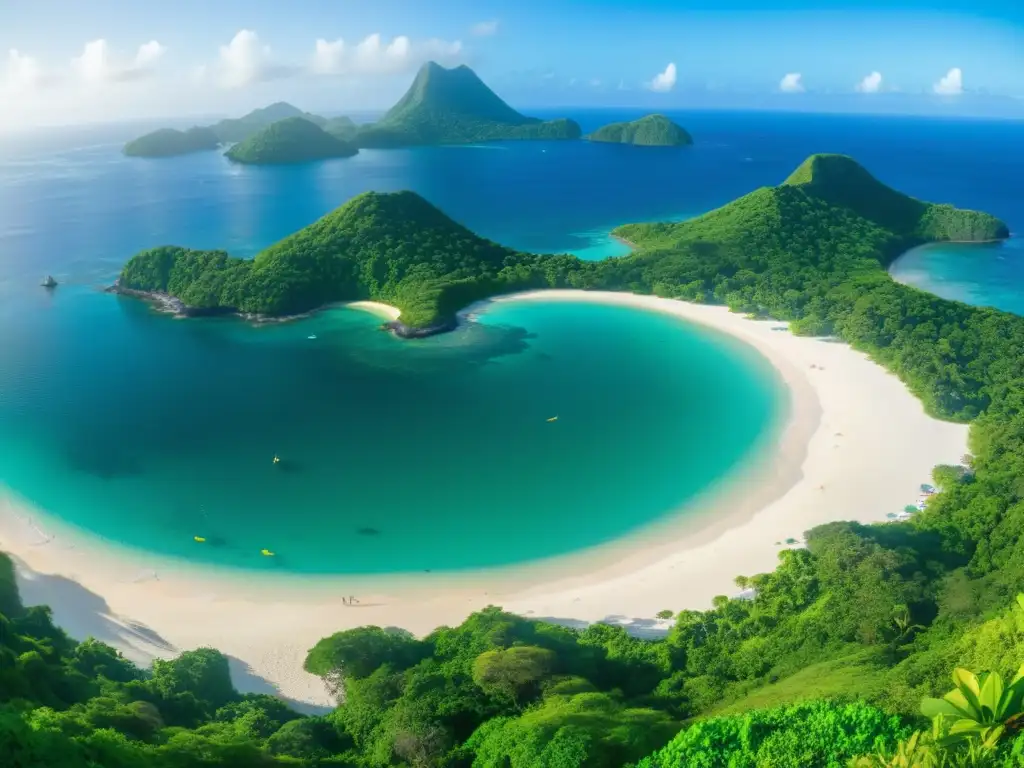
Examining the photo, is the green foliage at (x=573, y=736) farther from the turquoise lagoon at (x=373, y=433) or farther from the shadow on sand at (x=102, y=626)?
the turquoise lagoon at (x=373, y=433)

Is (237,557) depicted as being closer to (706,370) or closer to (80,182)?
(706,370)

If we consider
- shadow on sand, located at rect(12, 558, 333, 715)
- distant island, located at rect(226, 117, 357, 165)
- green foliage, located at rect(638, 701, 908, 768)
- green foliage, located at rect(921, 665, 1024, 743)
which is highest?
distant island, located at rect(226, 117, 357, 165)

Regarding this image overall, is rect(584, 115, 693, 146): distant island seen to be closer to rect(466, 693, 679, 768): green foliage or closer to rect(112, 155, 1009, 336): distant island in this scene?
rect(112, 155, 1009, 336): distant island

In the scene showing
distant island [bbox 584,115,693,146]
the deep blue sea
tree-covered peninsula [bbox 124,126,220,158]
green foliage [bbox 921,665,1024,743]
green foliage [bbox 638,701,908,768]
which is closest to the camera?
green foliage [bbox 921,665,1024,743]

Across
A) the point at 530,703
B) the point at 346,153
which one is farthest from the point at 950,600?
the point at 346,153

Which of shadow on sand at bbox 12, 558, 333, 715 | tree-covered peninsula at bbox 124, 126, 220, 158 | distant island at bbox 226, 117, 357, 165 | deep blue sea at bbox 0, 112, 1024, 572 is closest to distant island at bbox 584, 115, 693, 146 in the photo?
distant island at bbox 226, 117, 357, 165

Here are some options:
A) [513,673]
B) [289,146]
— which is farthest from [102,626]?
[289,146]
